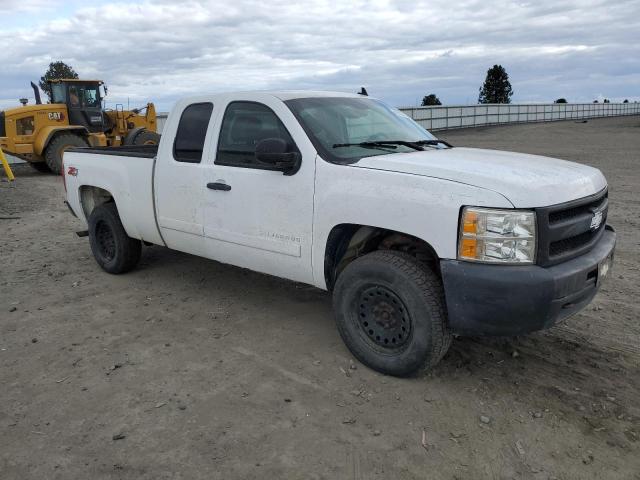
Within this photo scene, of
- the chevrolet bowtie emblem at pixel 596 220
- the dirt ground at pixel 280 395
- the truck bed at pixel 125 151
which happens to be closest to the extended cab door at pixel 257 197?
the dirt ground at pixel 280 395

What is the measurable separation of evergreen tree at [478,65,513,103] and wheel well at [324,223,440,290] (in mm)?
61111

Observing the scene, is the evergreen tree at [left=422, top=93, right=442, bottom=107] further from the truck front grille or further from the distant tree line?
the truck front grille

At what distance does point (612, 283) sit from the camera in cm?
540

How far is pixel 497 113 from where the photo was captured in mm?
42406

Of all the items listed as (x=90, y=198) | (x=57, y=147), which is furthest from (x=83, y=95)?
(x=90, y=198)

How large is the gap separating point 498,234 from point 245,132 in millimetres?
2276

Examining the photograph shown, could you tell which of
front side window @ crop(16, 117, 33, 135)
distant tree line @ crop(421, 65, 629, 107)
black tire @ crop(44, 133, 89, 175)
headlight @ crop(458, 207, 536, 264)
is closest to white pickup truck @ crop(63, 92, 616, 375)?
headlight @ crop(458, 207, 536, 264)

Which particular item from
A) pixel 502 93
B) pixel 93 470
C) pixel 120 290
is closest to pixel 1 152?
pixel 120 290

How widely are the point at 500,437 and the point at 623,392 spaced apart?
100 centimetres

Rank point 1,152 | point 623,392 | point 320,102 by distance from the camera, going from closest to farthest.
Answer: point 623,392 → point 320,102 → point 1,152

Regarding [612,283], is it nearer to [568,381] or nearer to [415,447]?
[568,381]

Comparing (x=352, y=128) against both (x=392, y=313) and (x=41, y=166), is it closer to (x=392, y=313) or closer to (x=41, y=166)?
(x=392, y=313)

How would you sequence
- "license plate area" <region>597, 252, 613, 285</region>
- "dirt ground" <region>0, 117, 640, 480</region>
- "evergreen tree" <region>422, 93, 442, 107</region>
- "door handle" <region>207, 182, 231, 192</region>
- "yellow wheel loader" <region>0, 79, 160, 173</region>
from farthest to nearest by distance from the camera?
1. "evergreen tree" <region>422, 93, 442, 107</region>
2. "yellow wheel loader" <region>0, 79, 160, 173</region>
3. "door handle" <region>207, 182, 231, 192</region>
4. "license plate area" <region>597, 252, 613, 285</region>
5. "dirt ground" <region>0, 117, 640, 480</region>

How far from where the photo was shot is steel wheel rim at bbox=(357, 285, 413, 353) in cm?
366
